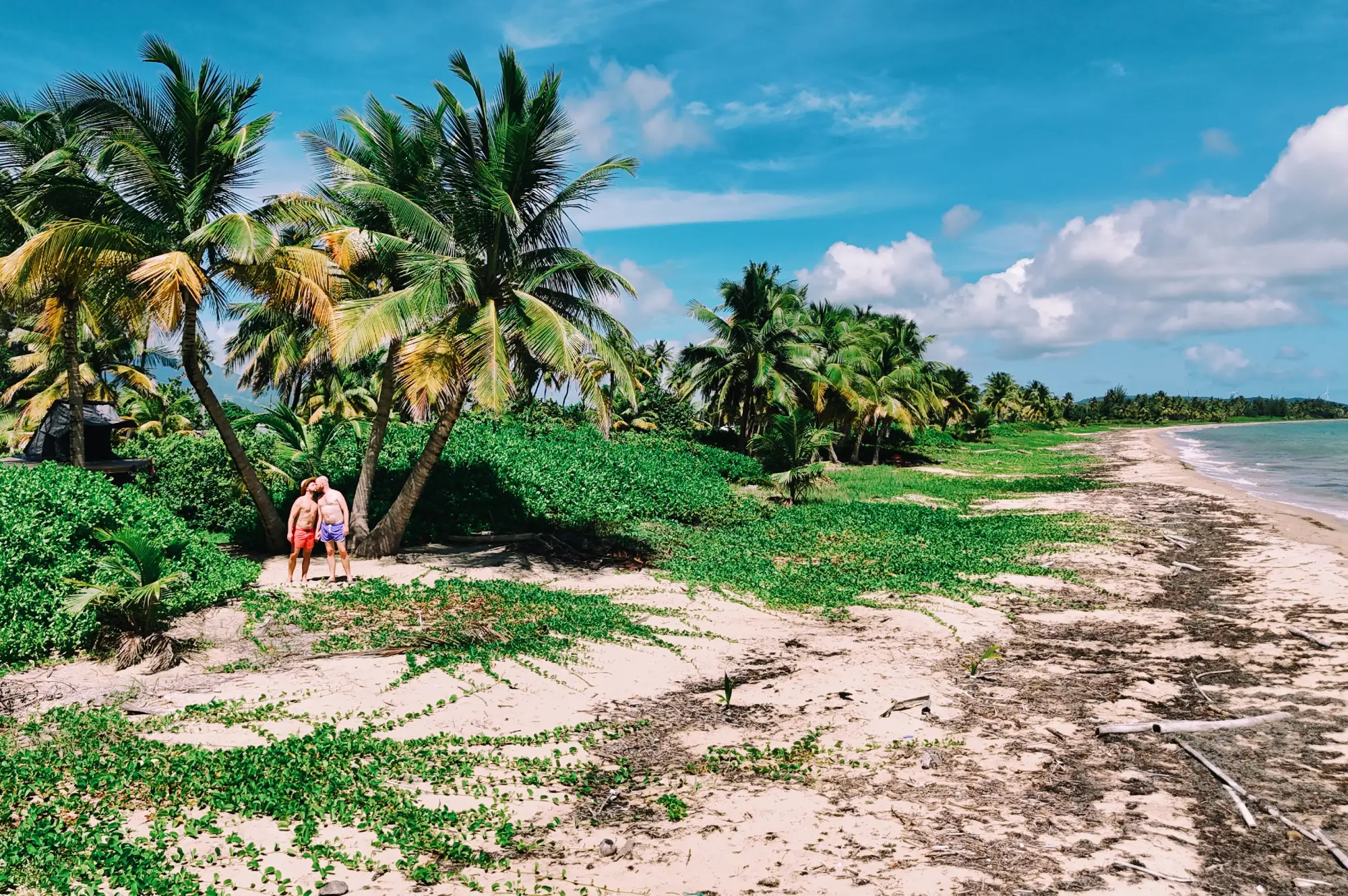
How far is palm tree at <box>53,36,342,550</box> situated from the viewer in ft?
37.9

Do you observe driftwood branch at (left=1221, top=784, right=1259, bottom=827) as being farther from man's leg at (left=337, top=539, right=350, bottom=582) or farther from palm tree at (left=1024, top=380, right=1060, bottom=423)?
palm tree at (left=1024, top=380, right=1060, bottom=423)

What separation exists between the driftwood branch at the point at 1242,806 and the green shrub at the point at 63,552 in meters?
10.4

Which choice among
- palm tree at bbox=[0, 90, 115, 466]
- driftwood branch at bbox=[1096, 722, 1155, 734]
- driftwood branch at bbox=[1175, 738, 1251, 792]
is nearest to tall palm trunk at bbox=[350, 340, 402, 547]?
palm tree at bbox=[0, 90, 115, 466]

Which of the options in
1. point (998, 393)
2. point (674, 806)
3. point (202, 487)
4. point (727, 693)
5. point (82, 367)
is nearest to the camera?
point (674, 806)

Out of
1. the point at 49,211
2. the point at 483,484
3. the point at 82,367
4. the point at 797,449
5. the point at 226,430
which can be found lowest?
the point at 483,484

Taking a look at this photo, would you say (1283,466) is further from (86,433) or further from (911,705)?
(86,433)

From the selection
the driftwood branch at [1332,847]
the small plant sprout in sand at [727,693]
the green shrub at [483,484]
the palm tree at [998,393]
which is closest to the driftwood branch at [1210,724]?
the driftwood branch at [1332,847]

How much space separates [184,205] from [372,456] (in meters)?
5.02

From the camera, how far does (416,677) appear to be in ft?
27.0

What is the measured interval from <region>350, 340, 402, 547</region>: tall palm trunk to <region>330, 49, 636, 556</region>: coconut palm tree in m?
0.33

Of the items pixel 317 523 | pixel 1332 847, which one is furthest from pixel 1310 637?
pixel 317 523

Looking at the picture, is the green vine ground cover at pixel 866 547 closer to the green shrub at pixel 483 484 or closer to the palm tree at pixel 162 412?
the green shrub at pixel 483 484

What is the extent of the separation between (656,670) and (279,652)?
Result: 411 centimetres

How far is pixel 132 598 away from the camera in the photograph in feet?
27.5
